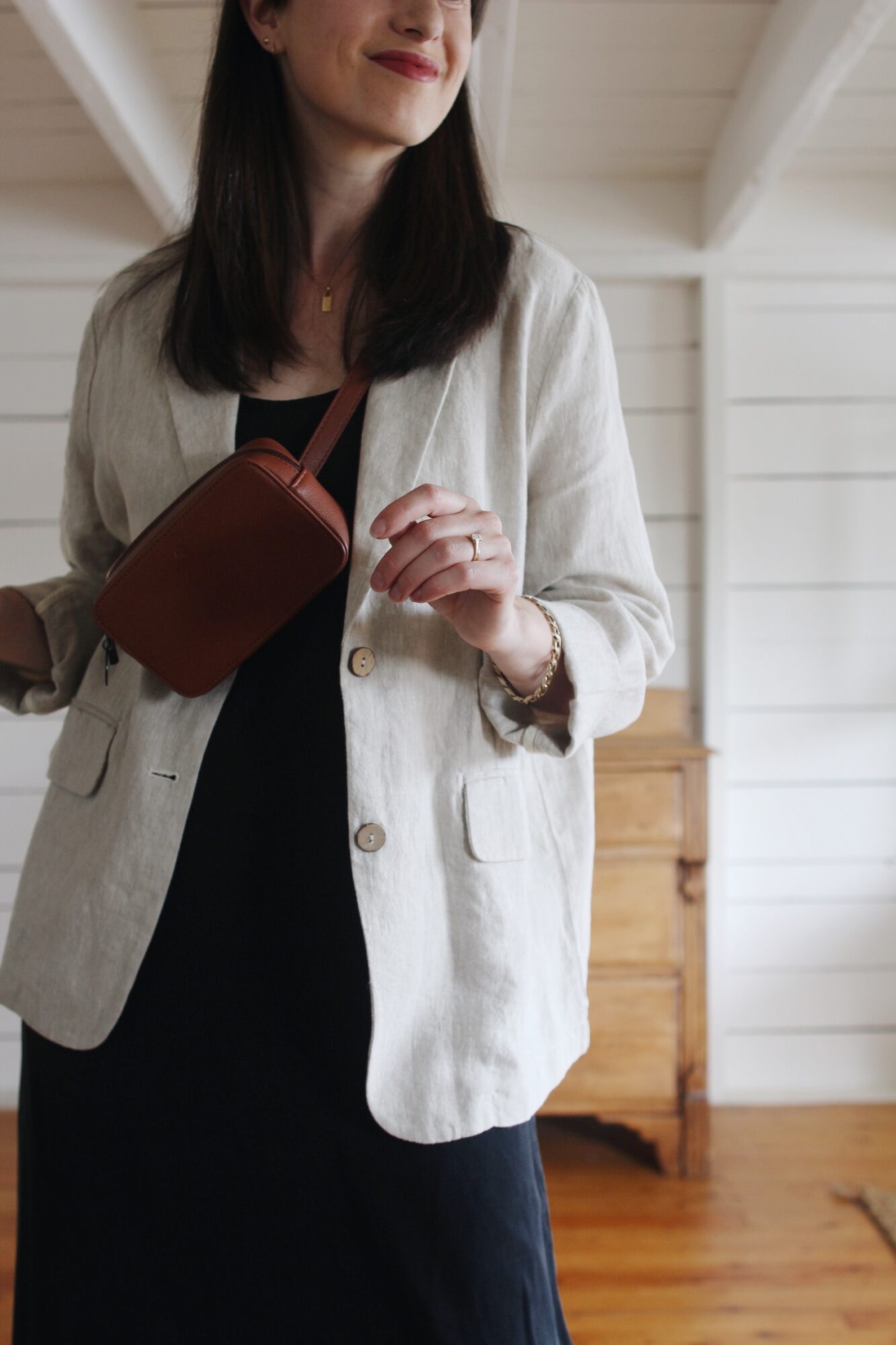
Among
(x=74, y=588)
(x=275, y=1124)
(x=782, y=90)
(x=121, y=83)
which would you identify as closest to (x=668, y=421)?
(x=782, y=90)

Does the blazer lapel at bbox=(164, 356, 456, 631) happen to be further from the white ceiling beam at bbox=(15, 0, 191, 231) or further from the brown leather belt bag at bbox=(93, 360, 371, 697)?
the white ceiling beam at bbox=(15, 0, 191, 231)

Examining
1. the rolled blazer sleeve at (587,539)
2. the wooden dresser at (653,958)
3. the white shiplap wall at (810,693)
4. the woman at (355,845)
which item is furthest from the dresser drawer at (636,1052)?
the rolled blazer sleeve at (587,539)

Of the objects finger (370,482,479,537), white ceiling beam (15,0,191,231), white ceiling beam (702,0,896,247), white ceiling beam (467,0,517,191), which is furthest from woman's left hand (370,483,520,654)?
white ceiling beam (702,0,896,247)

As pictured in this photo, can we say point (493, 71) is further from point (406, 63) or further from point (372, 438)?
point (372, 438)

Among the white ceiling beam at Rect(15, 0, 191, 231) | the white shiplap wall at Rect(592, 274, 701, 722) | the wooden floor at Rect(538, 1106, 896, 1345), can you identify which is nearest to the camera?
the white ceiling beam at Rect(15, 0, 191, 231)

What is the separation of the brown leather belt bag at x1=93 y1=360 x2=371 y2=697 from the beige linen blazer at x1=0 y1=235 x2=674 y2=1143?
0.08 feet

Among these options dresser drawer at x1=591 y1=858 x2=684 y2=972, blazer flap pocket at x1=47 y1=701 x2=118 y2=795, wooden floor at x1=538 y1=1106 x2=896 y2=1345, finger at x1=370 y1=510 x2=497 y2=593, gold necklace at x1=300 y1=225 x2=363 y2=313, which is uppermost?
gold necklace at x1=300 y1=225 x2=363 y2=313

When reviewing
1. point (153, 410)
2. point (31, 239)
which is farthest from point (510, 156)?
point (153, 410)

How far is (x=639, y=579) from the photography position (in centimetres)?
74

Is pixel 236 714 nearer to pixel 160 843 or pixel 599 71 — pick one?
pixel 160 843

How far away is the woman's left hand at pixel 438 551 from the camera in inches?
22.3

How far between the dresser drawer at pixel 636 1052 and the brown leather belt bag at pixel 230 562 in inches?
62.6

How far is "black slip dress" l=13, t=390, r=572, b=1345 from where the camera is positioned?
2.15ft

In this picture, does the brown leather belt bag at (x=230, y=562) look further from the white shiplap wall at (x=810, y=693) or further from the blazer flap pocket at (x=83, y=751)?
the white shiplap wall at (x=810, y=693)
